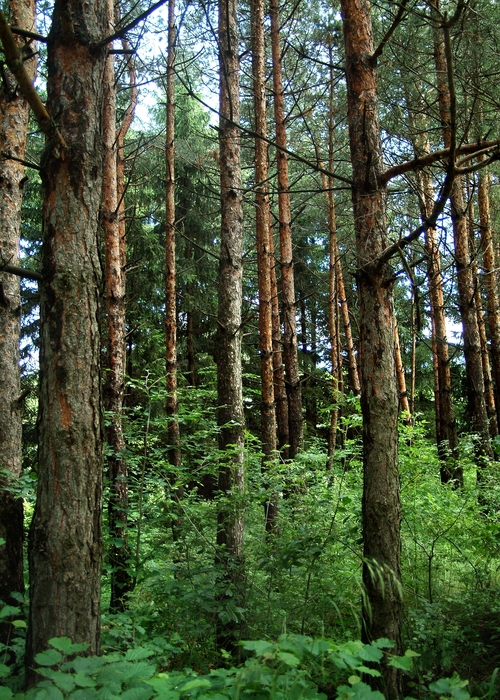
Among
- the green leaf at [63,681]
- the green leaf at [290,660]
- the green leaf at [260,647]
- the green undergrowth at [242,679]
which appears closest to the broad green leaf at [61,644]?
the green undergrowth at [242,679]

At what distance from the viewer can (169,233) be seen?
37.1ft

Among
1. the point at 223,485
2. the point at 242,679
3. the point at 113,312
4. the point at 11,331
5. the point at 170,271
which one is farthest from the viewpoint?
the point at 170,271

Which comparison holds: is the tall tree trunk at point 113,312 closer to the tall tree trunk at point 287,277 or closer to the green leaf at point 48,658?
the green leaf at point 48,658

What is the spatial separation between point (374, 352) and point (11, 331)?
329cm

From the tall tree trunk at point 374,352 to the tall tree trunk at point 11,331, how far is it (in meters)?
2.59

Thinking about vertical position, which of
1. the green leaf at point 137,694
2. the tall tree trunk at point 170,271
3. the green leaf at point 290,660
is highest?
the tall tree trunk at point 170,271

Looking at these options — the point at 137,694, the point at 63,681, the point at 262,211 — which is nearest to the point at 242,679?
the point at 137,694

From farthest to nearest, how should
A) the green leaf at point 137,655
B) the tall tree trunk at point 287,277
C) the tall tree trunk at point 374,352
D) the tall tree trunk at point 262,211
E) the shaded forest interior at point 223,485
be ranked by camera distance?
the tall tree trunk at point 287,277
the tall tree trunk at point 262,211
the tall tree trunk at point 374,352
the shaded forest interior at point 223,485
the green leaf at point 137,655

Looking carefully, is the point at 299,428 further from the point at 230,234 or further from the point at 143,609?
the point at 143,609

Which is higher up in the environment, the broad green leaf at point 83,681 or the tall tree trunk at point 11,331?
the tall tree trunk at point 11,331

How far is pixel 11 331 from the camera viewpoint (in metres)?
4.93

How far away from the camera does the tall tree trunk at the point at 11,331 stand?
177 inches

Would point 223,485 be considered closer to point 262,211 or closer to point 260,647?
point 260,647

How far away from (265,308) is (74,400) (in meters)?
7.49
